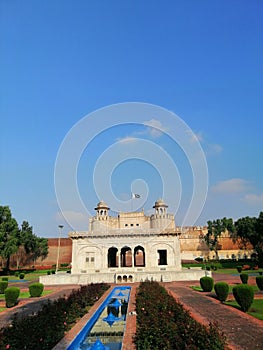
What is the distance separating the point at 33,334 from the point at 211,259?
5326 centimetres

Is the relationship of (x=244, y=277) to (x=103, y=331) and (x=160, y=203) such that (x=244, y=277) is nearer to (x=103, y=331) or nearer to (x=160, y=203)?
(x=103, y=331)

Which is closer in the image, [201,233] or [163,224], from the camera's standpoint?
[163,224]

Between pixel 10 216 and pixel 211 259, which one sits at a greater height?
pixel 10 216

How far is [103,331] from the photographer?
10.6 metres

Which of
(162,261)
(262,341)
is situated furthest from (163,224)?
(262,341)

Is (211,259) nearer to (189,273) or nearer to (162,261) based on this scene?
(162,261)

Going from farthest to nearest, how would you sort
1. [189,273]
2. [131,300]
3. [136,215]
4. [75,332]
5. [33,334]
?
1. [136,215]
2. [189,273]
3. [131,300]
4. [75,332]
5. [33,334]

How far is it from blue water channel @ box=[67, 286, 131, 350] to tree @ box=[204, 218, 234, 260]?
146 feet

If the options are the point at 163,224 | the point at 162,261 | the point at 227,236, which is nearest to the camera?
the point at 162,261

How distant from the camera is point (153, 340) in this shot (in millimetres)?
7324

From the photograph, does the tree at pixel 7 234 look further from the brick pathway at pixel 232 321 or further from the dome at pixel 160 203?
the brick pathway at pixel 232 321

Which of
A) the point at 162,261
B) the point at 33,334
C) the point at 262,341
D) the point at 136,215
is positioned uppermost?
the point at 136,215

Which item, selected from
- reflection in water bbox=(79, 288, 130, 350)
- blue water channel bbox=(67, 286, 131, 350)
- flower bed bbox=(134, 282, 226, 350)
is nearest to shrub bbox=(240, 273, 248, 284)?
blue water channel bbox=(67, 286, 131, 350)

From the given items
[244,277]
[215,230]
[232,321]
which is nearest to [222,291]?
[232,321]
